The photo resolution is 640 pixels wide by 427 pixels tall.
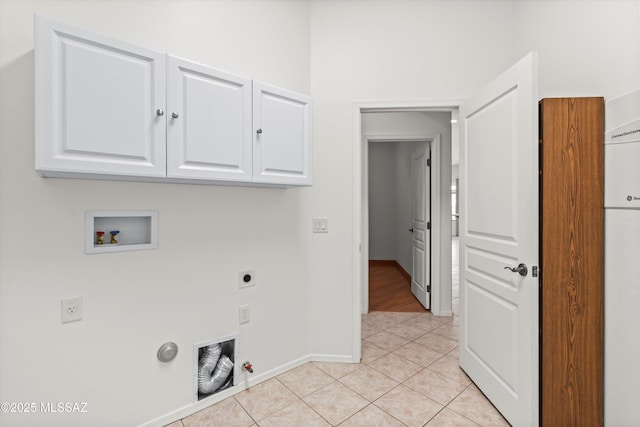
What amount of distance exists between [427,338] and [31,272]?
294 cm

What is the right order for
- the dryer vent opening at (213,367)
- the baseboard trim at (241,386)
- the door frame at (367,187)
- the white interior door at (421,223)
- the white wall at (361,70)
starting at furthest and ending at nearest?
the white interior door at (421,223) < the door frame at (367,187) < the white wall at (361,70) < the dryer vent opening at (213,367) < the baseboard trim at (241,386)

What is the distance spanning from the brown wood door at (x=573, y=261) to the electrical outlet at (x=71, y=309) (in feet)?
7.55

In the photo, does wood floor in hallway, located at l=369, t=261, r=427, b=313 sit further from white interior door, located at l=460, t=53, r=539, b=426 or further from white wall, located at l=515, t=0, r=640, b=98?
white wall, located at l=515, t=0, r=640, b=98

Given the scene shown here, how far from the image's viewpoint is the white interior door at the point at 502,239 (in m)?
1.64

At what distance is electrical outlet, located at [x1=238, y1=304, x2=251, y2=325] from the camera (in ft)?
6.95

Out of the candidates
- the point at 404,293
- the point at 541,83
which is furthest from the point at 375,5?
the point at 404,293

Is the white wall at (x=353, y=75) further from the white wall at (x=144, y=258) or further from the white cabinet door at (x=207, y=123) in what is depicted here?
the white cabinet door at (x=207, y=123)

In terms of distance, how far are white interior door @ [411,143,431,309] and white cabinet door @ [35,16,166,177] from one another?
3.10 metres

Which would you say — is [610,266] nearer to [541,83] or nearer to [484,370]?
[484,370]

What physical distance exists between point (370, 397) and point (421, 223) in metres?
2.48

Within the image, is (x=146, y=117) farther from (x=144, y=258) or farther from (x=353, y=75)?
(x=353, y=75)

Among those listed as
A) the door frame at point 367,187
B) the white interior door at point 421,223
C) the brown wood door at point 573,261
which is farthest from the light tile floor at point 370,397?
the white interior door at point 421,223

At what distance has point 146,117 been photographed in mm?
1447

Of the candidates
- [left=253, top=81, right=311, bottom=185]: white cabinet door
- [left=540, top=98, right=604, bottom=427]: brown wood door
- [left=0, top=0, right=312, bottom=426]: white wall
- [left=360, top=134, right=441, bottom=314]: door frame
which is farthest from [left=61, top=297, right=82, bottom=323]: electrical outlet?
[left=360, top=134, right=441, bottom=314]: door frame
